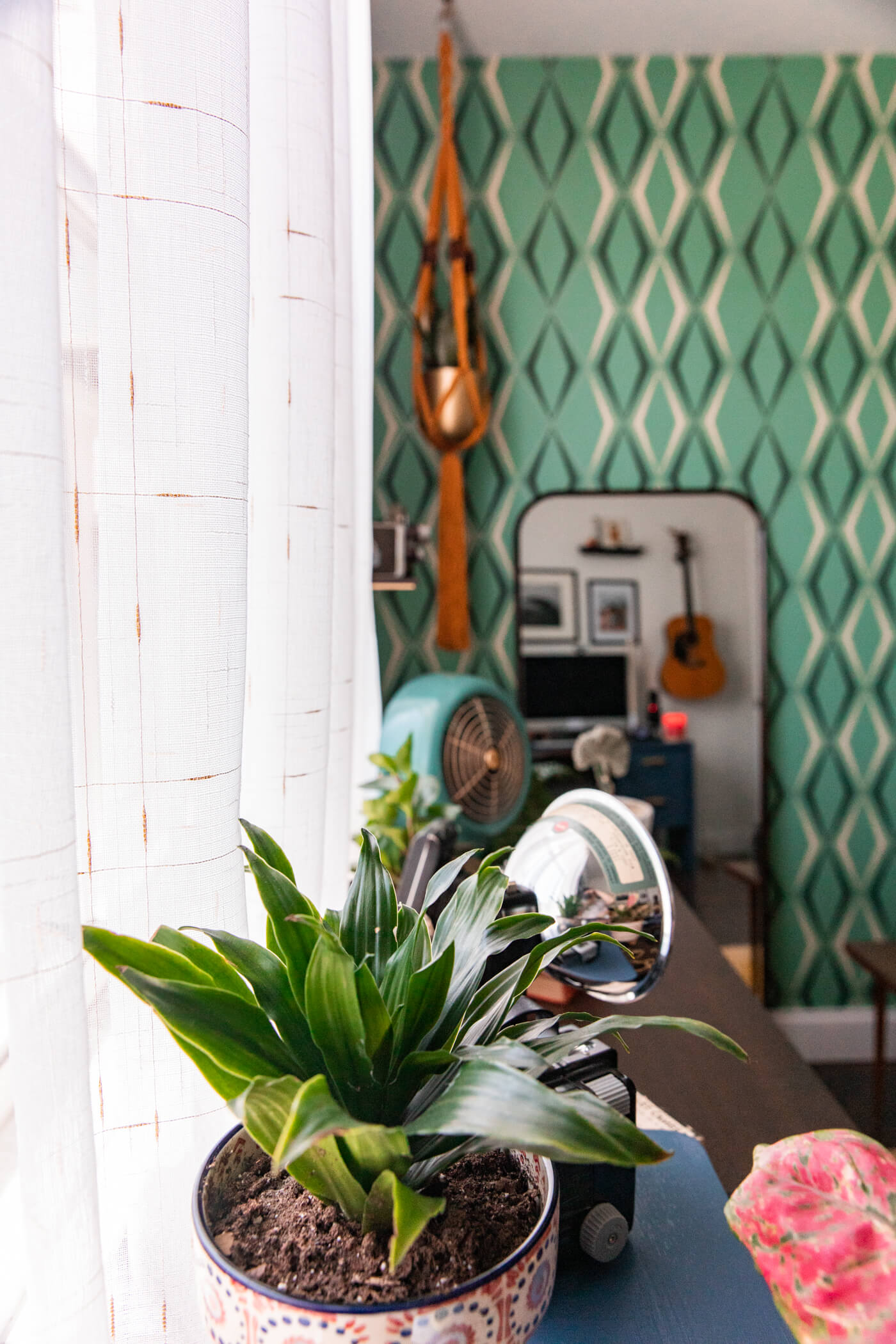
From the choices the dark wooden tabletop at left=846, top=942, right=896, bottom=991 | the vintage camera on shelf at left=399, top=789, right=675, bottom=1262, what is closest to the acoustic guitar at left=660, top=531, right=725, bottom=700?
the dark wooden tabletop at left=846, top=942, right=896, bottom=991

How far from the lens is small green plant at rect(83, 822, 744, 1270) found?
0.31m

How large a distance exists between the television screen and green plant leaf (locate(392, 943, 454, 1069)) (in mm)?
1961

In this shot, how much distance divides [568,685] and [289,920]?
203 cm

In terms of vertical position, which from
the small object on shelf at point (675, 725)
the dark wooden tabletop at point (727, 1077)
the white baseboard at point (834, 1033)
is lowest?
the white baseboard at point (834, 1033)

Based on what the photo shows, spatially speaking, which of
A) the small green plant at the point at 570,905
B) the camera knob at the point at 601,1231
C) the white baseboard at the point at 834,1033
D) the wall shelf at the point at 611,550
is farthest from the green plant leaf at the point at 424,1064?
the white baseboard at the point at 834,1033

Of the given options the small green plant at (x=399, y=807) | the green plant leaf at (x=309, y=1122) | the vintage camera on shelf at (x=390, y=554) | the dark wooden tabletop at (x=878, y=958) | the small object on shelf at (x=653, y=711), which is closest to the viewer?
the green plant leaf at (x=309, y=1122)

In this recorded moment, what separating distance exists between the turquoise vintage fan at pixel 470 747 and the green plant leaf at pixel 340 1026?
1007mm

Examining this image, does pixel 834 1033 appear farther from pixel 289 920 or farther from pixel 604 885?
pixel 289 920

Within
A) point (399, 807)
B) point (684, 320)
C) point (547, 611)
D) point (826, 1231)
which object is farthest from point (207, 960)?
point (684, 320)

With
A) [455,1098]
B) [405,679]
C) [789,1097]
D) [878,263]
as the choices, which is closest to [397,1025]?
[455,1098]

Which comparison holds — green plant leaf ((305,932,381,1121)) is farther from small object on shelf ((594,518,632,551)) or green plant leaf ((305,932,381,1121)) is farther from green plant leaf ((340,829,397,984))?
small object on shelf ((594,518,632,551))

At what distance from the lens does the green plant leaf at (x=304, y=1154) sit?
34cm

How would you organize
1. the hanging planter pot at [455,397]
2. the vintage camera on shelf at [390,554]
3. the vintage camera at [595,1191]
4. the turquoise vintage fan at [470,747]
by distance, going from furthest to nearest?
the hanging planter pot at [455,397] < the vintage camera on shelf at [390,554] < the turquoise vintage fan at [470,747] < the vintage camera at [595,1191]

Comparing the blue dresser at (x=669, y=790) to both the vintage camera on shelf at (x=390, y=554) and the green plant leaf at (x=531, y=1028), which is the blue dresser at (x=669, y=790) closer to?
the vintage camera on shelf at (x=390, y=554)
